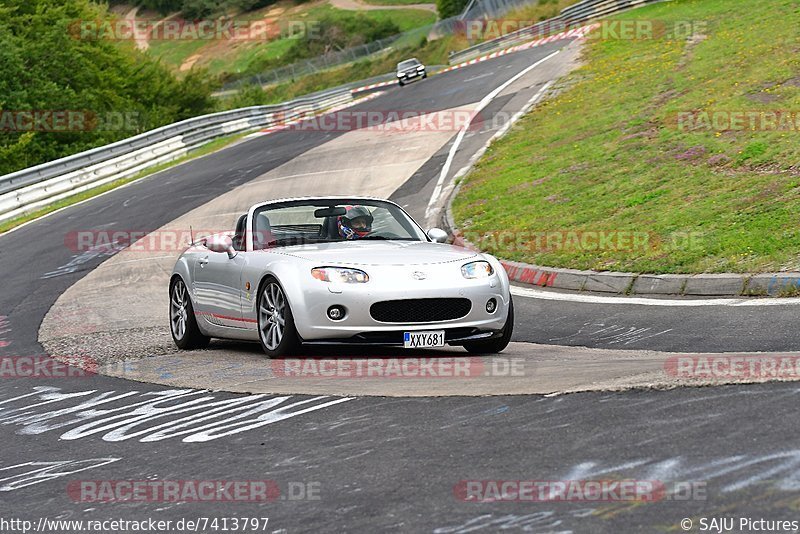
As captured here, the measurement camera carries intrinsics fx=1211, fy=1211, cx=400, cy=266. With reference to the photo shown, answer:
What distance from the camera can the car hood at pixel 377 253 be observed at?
9.50 metres

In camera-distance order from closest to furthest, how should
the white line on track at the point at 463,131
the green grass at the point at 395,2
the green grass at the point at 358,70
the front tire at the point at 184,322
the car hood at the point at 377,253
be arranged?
the car hood at the point at 377,253, the front tire at the point at 184,322, the white line on track at the point at 463,131, the green grass at the point at 358,70, the green grass at the point at 395,2

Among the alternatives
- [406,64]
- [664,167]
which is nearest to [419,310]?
[664,167]

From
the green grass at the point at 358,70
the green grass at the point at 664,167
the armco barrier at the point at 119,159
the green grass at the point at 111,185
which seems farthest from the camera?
the green grass at the point at 358,70

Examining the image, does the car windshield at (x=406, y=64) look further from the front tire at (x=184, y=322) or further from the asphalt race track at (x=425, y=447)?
the asphalt race track at (x=425, y=447)

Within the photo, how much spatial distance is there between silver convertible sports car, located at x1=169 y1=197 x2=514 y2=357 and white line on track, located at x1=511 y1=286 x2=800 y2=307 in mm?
2387

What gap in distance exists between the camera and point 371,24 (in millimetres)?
115188

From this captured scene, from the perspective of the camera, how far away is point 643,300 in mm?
12195

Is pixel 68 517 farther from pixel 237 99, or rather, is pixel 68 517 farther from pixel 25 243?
pixel 237 99

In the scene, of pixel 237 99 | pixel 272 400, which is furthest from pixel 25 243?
pixel 237 99

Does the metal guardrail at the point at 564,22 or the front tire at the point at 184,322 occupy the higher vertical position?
the metal guardrail at the point at 564,22

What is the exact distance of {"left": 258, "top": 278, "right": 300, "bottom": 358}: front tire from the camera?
935 cm

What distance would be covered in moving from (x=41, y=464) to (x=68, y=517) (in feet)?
4.47

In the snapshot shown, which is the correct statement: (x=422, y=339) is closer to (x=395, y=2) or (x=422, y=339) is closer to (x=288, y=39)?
(x=288, y=39)

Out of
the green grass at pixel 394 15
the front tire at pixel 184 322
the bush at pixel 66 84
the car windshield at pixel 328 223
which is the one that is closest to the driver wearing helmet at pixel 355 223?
the car windshield at pixel 328 223
